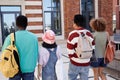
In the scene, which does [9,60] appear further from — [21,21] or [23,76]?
[21,21]

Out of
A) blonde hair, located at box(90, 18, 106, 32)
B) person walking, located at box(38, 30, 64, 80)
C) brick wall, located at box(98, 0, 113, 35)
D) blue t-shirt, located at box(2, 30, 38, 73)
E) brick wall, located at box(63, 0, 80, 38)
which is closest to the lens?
blue t-shirt, located at box(2, 30, 38, 73)

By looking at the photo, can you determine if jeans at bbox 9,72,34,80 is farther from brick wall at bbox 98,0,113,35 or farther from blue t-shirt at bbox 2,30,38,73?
brick wall at bbox 98,0,113,35

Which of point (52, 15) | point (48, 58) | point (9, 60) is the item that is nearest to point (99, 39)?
point (48, 58)

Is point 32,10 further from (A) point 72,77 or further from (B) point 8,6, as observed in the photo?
(A) point 72,77

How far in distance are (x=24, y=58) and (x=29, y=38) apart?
29 centimetres

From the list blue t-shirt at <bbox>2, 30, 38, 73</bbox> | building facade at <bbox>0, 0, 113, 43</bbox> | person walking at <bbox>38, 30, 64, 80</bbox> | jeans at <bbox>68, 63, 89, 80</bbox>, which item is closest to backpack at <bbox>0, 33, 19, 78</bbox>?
blue t-shirt at <bbox>2, 30, 38, 73</bbox>

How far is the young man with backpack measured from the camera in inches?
145

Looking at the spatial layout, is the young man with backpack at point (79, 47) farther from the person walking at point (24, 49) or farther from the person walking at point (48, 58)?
the person walking at point (24, 49)

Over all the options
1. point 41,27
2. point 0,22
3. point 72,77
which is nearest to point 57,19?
point 41,27

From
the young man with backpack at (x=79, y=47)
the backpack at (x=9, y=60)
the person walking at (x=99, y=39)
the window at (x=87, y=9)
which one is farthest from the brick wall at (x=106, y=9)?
the backpack at (x=9, y=60)

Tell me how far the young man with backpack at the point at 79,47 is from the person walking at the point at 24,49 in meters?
0.62

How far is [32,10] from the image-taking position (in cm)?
1761

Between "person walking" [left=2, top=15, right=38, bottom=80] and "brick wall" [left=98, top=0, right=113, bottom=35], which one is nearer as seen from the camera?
"person walking" [left=2, top=15, right=38, bottom=80]

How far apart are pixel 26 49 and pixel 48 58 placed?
1.44 feet
